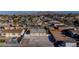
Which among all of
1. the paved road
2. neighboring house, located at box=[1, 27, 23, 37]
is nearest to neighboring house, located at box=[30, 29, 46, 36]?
the paved road

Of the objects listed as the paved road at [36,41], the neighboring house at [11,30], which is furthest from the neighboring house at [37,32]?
the neighboring house at [11,30]

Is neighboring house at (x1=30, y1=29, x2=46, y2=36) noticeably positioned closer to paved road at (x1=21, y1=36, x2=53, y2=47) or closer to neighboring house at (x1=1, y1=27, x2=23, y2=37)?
paved road at (x1=21, y1=36, x2=53, y2=47)

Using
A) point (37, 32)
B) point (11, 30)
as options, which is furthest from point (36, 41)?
point (11, 30)

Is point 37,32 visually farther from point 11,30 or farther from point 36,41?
point 11,30

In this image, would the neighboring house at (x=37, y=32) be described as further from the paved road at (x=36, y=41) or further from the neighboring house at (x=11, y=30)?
the neighboring house at (x=11, y=30)

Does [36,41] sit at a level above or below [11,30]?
below

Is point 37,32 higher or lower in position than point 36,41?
higher

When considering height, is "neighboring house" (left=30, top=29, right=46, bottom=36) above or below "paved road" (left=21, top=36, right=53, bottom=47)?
above
